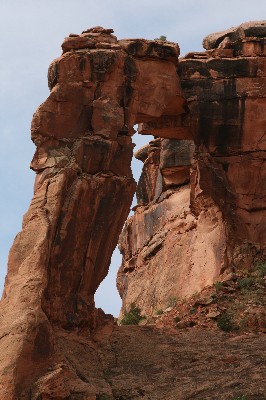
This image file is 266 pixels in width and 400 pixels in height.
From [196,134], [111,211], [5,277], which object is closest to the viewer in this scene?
[5,277]

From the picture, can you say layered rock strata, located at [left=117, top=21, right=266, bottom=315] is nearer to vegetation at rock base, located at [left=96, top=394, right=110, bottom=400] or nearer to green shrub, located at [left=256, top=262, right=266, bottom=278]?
green shrub, located at [left=256, top=262, right=266, bottom=278]

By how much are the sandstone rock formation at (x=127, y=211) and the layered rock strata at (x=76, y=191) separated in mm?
43

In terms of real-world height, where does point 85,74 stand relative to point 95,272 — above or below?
above

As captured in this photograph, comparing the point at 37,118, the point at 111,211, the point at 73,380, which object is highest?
the point at 37,118

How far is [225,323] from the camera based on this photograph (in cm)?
3809

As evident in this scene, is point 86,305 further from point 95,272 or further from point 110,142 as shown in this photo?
point 110,142

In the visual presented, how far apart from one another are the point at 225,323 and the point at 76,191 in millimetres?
6487

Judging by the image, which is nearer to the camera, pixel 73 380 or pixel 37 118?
pixel 73 380

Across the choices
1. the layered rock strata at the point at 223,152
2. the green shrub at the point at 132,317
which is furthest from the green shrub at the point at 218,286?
the green shrub at the point at 132,317

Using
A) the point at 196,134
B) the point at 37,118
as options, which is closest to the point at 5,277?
the point at 37,118

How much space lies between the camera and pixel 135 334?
3756 cm

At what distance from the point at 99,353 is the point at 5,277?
3.70 metres

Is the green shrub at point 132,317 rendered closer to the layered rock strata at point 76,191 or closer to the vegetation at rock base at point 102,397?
the layered rock strata at point 76,191

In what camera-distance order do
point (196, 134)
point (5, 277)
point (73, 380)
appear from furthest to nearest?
point (196, 134), point (5, 277), point (73, 380)
